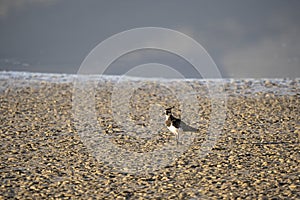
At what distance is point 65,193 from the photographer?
11492 mm

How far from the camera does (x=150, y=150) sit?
15.4 m

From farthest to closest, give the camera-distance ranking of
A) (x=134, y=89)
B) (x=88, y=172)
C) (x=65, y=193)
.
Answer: (x=134, y=89) < (x=88, y=172) < (x=65, y=193)

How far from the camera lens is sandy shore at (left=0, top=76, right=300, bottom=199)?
11664 mm

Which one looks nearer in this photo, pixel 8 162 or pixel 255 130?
pixel 8 162

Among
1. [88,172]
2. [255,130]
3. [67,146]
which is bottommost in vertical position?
[88,172]

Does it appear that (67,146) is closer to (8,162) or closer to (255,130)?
(8,162)

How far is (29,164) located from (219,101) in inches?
488

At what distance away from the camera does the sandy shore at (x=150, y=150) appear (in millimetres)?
11664

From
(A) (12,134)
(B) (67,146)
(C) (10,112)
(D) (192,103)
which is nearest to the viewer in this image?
(B) (67,146)

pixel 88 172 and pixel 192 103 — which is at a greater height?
pixel 192 103

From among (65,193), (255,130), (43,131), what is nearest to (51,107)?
(43,131)

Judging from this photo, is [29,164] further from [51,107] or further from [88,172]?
[51,107]

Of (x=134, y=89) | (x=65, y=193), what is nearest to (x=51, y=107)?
(x=134, y=89)

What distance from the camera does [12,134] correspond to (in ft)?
56.6
